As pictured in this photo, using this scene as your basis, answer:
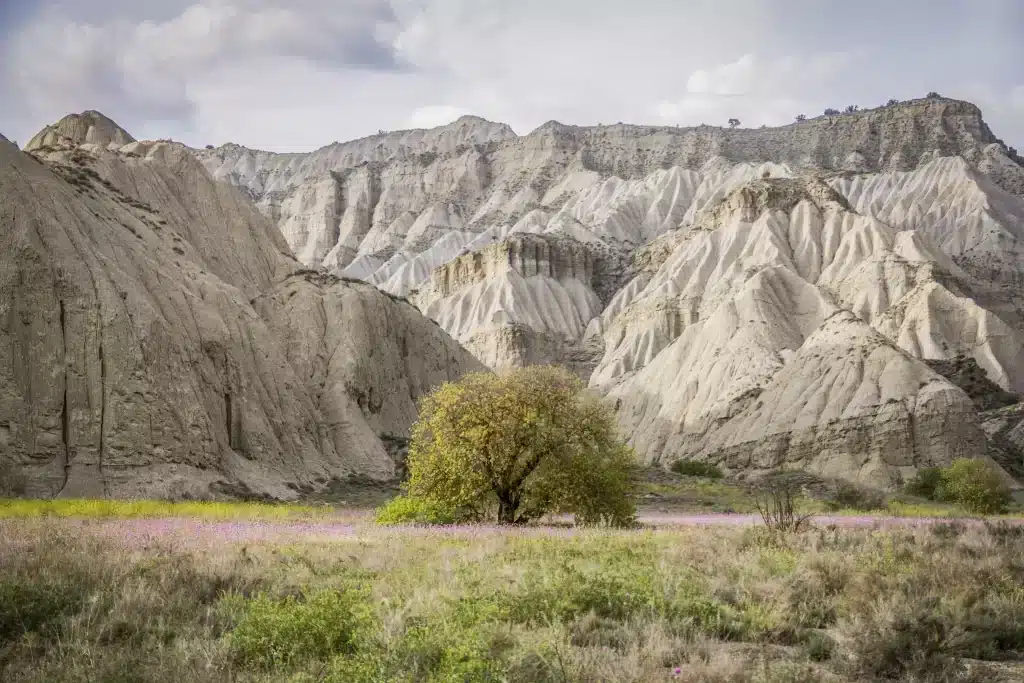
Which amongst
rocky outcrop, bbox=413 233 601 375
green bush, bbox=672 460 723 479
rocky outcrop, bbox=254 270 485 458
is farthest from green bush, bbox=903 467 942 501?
rocky outcrop, bbox=413 233 601 375

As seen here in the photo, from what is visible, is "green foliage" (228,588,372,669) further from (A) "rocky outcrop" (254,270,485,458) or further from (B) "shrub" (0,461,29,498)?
(A) "rocky outcrop" (254,270,485,458)

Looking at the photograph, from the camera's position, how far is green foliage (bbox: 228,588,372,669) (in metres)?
7.17

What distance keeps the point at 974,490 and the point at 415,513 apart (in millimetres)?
30971

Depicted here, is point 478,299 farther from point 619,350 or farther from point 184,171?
point 184,171

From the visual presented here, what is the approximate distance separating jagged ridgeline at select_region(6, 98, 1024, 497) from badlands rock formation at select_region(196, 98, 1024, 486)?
0.37 metres

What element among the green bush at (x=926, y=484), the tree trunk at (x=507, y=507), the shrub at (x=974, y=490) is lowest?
the green bush at (x=926, y=484)

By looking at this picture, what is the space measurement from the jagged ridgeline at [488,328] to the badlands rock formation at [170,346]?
0.15 metres

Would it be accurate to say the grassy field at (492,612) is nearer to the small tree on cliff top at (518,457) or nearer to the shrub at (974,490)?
the small tree on cliff top at (518,457)

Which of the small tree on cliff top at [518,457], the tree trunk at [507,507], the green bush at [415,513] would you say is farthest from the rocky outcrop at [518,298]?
the green bush at [415,513]

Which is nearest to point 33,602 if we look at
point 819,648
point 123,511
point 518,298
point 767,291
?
point 819,648

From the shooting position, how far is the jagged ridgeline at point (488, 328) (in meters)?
35.5

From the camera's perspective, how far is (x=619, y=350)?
382ft

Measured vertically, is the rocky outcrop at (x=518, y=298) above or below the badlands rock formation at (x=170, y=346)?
above

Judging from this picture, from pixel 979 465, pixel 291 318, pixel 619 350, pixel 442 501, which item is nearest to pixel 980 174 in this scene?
pixel 619 350
